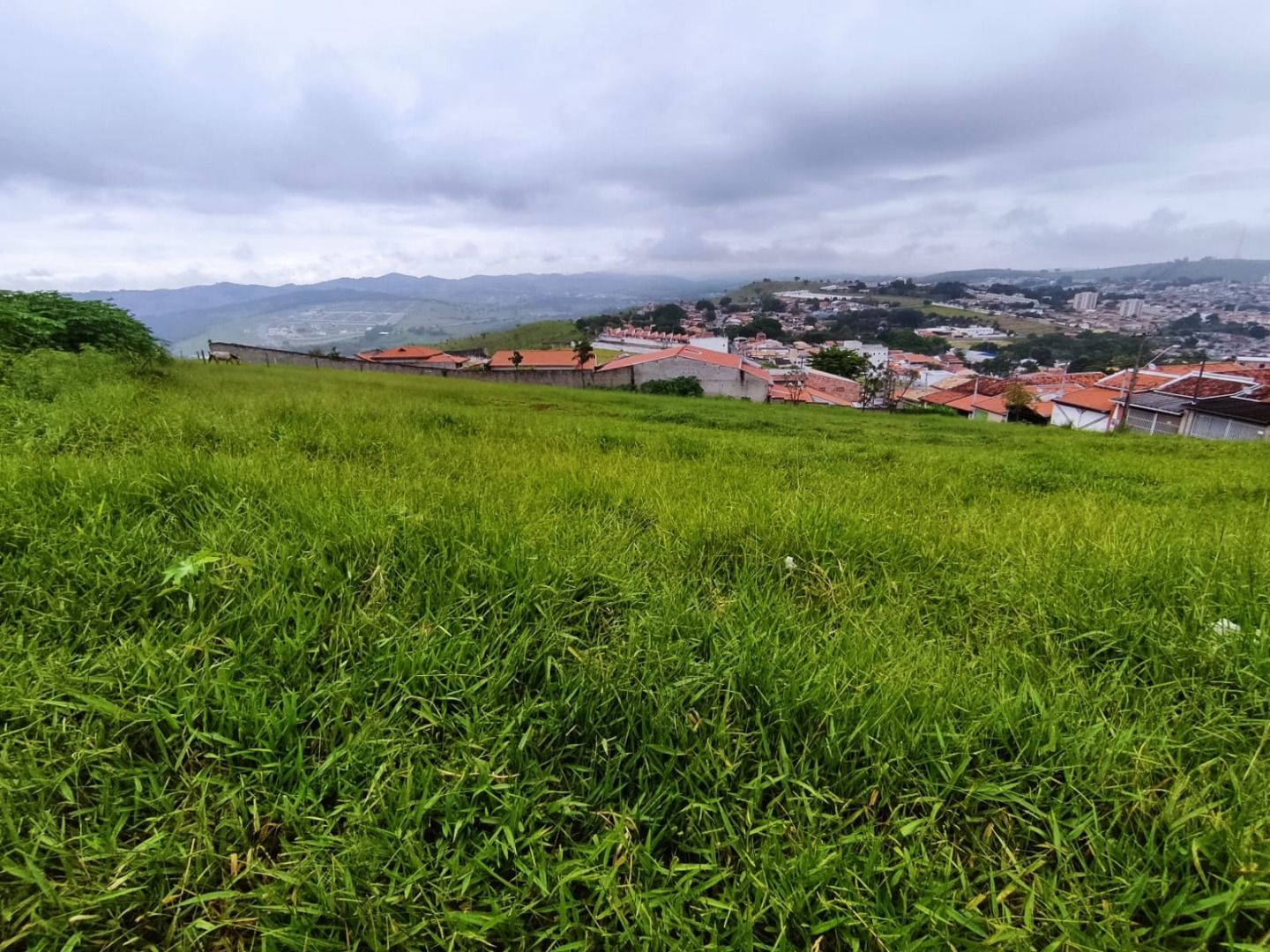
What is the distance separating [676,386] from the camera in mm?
35625

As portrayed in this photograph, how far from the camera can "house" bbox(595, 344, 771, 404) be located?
3859cm

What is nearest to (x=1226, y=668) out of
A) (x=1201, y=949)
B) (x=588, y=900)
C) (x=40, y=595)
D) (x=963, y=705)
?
(x=963, y=705)

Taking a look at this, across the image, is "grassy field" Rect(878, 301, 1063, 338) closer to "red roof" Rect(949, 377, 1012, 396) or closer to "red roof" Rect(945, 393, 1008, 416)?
"red roof" Rect(949, 377, 1012, 396)

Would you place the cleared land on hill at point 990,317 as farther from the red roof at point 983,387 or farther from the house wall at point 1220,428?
the house wall at point 1220,428

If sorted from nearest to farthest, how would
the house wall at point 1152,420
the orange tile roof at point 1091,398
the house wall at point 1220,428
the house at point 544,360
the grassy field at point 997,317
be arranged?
the house wall at point 1220,428 → the house wall at point 1152,420 → the orange tile roof at point 1091,398 → the house at point 544,360 → the grassy field at point 997,317

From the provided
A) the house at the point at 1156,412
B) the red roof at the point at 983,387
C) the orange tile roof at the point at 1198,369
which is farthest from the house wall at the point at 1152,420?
the red roof at the point at 983,387

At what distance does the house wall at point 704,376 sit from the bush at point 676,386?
142 cm

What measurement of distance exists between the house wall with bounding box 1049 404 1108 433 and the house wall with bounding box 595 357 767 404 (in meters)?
20.0

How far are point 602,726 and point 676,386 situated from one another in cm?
3496

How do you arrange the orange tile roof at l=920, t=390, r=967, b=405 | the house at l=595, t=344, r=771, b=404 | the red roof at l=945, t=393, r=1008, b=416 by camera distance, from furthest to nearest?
the orange tile roof at l=920, t=390, r=967, b=405
the red roof at l=945, t=393, r=1008, b=416
the house at l=595, t=344, r=771, b=404

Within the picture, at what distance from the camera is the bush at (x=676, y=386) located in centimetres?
3503

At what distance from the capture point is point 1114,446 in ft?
34.0

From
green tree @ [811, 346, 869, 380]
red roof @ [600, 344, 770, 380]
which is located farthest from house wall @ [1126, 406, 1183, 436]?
green tree @ [811, 346, 869, 380]

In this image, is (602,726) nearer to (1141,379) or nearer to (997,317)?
(1141,379)
